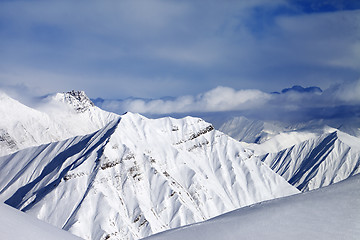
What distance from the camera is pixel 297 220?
26.2 m

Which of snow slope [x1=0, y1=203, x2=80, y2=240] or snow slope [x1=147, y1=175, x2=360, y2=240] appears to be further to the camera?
snow slope [x1=147, y1=175, x2=360, y2=240]

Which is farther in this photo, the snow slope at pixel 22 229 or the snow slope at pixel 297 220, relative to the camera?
the snow slope at pixel 297 220

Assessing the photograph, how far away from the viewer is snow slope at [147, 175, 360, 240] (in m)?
24.6

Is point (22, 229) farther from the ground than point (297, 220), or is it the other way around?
point (22, 229)

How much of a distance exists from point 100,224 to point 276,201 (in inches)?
6957

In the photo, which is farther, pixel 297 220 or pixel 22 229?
pixel 297 220

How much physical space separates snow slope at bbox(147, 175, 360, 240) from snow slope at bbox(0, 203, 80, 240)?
294 inches

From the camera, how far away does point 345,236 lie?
2353 cm

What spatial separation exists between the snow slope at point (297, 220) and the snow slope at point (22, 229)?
7.46 m

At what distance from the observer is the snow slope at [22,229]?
20.6 meters

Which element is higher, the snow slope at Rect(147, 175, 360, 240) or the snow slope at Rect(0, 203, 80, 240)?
the snow slope at Rect(0, 203, 80, 240)

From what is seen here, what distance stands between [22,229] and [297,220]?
15.8 metres

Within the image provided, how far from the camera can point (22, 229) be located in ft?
71.5

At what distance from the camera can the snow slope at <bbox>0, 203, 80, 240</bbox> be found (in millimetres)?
20562
